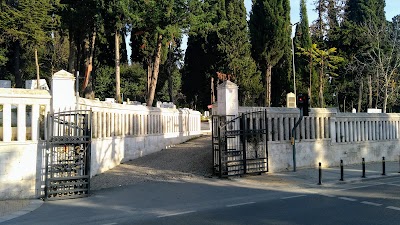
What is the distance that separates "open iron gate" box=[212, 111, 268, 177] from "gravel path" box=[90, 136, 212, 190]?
1.08 metres

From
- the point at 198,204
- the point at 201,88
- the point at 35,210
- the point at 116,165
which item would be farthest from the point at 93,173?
the point at 201,88

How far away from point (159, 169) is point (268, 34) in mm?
29443

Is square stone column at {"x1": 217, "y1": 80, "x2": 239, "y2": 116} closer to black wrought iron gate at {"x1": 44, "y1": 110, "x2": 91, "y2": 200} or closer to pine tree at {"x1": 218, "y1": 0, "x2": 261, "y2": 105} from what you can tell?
black wrought iron gate at {"x1": 44, "y1": 110, "x2": 91, "y2": 200}

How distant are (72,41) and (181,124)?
1257 cm

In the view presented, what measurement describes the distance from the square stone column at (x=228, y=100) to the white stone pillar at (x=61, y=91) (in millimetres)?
5967

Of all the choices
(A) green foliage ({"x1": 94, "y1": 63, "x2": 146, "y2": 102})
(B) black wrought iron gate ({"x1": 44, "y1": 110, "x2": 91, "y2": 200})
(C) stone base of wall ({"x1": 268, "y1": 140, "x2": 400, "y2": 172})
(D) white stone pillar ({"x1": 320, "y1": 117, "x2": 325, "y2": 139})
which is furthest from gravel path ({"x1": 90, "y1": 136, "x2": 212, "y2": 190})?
(A) green foliage ({"x1": 94, "y1": 63, "x2": 146, "y2": 102})

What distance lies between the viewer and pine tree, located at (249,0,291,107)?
41688mm

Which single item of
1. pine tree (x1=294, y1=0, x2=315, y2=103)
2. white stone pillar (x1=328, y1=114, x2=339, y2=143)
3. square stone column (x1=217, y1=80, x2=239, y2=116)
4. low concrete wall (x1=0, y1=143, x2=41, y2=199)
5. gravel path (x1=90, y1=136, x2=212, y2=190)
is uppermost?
pine tree (x1=294, y1=0, x2=315, y2=103)

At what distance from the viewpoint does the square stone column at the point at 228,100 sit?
15148 millimetres

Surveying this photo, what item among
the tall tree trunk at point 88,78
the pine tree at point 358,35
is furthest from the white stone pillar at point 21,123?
the pine tree at point 358,35

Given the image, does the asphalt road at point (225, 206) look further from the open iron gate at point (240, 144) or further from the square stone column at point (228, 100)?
the square stone column at point (228, 100)

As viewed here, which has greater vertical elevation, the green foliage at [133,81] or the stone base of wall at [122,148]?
the green foliage at [133,81]

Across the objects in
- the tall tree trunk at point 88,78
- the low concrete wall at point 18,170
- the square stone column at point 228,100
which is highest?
the tall tree trunk at point 88,78

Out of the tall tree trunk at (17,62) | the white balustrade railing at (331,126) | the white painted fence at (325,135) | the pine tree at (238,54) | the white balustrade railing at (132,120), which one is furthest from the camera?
the pine tree at (238,54)
